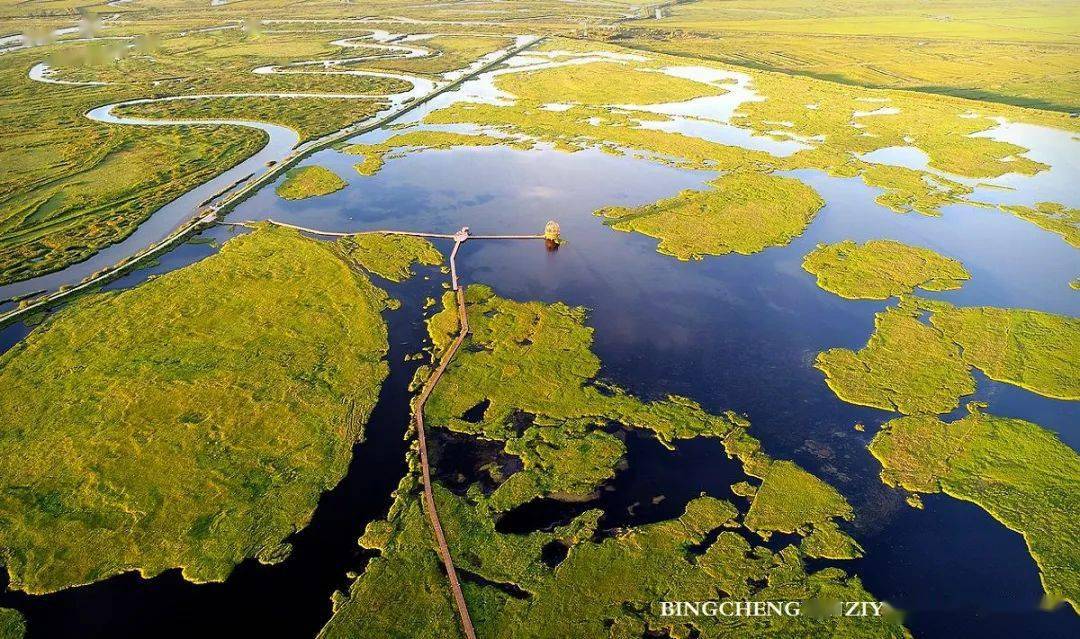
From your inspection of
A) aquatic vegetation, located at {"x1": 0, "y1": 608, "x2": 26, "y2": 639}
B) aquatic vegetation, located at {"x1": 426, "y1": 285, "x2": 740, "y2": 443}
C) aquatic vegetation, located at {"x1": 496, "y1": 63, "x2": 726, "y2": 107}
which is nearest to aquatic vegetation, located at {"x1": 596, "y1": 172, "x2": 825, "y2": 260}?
aquatic vegetation, located at {"x1": 426, "y1": 285, "x2": 740, "y2": 443}

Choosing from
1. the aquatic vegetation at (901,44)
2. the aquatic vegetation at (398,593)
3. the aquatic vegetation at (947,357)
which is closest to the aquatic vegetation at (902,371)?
the aquatic vegetation at (947,357)

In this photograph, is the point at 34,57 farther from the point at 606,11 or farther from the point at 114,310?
the point at 606,11

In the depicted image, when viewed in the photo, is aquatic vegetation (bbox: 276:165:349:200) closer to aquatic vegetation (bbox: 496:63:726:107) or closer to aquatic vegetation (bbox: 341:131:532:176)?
aquatic vegetation (bbox: 341:131:532:176)

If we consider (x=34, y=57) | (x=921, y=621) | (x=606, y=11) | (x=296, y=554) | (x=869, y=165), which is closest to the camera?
(x=921, y=621)

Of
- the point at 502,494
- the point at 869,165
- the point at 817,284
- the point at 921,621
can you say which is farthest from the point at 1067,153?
the point at 502,494

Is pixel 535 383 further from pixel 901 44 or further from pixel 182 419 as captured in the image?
pixel 901 44

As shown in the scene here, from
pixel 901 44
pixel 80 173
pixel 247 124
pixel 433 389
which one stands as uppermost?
pixel 901 44

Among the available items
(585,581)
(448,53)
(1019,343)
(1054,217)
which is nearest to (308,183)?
(585,581)
